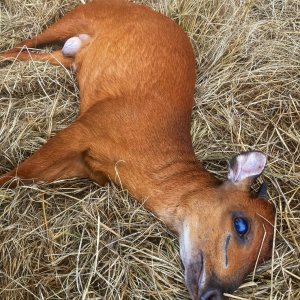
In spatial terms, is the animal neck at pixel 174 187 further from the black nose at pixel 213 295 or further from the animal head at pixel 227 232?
the black nose at pixel 213 295

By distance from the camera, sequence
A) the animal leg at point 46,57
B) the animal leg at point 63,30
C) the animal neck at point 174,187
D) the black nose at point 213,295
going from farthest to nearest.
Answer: the animal leg at point 63,30 → the animal leg at point 46,57 → the animal neck at point 174,187 → the black nose at point 213,295

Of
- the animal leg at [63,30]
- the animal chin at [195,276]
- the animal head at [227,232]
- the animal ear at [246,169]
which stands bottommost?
the animal chin at [195,276]

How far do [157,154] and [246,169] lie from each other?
28.7 inches

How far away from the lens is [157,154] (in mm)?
4688

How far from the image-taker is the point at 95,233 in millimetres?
4633

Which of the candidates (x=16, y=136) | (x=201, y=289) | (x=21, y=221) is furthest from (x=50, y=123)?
(x=201, y=289)

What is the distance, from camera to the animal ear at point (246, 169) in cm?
440

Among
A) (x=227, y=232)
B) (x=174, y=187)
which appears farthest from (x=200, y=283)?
(x=174, y=187)

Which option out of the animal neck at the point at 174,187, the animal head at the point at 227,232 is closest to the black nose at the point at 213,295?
the animal head at the point at 227,232

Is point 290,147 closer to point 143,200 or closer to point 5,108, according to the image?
point 143,200

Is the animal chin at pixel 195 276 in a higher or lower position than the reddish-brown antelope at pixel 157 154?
lower

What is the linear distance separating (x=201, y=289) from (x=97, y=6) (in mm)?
3536

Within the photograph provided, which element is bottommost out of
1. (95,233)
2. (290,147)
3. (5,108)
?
(290,147)

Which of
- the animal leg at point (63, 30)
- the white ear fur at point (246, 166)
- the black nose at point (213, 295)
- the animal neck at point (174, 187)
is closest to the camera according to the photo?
the black nose at point (213, 295)
